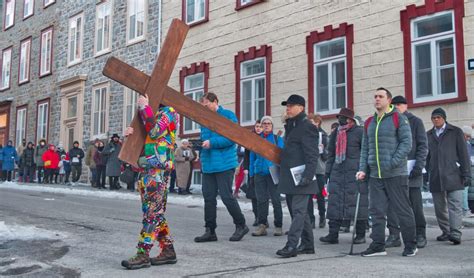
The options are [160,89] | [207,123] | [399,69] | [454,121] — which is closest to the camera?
[160,89]

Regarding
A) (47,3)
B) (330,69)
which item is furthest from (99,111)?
(330,69)

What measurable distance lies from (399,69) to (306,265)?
27.7 ft

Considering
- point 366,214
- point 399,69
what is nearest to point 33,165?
point 399,69

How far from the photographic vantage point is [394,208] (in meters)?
6.41

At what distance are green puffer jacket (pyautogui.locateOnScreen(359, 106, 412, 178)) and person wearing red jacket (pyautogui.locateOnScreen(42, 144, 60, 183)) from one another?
18.5 metres

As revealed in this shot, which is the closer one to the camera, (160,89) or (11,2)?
(160,89)

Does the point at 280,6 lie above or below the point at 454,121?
above

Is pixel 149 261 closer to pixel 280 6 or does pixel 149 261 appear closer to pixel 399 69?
pixel 399 69

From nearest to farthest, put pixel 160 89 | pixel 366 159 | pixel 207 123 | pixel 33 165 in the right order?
1. pixel 160 89
2. pixel 207 123
3. pixel 366 159
4. pixel 33 165

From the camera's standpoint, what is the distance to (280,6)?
16078 mm

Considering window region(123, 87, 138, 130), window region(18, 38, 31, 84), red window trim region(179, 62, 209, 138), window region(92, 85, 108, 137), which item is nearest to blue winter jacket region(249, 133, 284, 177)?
red window trim region(179, 62, 209, 138)

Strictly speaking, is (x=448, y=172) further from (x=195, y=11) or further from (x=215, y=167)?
(x=195, y=11)

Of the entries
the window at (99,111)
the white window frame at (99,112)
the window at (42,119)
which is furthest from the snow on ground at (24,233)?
the window at (42,119)

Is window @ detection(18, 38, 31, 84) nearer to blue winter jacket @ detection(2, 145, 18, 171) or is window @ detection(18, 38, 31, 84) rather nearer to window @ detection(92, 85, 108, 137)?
blue winter jacket @ detection(2, 145, 18, 171)
